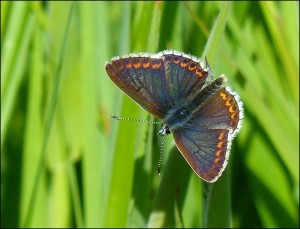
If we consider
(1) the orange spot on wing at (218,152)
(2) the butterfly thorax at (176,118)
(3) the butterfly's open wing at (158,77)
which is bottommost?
(1) the orange spot on wing at (218,152)

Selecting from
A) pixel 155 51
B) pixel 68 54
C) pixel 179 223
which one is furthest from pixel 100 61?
pixel 179 223

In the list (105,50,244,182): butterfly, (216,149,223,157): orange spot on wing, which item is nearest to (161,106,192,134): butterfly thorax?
(105,50,244,182): butterfly

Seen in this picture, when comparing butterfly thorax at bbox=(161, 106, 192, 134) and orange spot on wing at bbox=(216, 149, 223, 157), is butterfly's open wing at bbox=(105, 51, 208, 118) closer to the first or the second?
butterfly thorax at bbox=(161, 106, 192, 134)

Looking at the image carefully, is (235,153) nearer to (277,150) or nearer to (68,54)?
(277,150)

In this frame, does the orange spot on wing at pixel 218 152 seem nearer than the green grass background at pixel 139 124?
Yes

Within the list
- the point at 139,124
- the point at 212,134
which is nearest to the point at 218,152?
the point at 212,134

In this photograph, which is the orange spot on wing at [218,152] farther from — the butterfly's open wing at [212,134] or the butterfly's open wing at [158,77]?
the butterfly's open wing at [158,77]

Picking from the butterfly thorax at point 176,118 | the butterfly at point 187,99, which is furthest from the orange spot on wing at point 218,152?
the butterfly thorax at point 176,118
